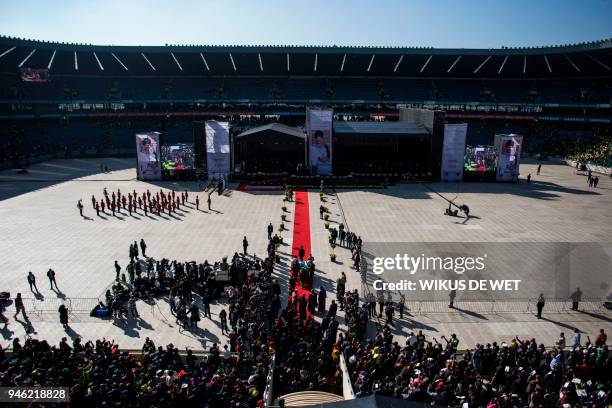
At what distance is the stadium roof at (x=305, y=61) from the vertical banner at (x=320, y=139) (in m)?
26.1

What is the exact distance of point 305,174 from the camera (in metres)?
45.4

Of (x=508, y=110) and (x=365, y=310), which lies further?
(x=508, y=110)

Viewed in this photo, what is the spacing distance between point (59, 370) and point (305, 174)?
3502 cm

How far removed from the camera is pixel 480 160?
1984 inches

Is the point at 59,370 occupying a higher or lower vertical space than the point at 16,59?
lower

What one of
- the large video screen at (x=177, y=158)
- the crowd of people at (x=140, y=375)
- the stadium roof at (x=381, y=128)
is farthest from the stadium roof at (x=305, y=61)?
the crowd of people at (x=140, y=375)

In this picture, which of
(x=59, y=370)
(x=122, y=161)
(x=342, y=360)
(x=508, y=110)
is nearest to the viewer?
(x=59, y=370)

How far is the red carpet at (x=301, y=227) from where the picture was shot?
2460cm

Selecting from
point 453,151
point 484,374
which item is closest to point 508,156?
point 453,151

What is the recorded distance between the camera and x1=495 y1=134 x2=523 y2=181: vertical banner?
4372 centimetres

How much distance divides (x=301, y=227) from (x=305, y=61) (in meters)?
47.7

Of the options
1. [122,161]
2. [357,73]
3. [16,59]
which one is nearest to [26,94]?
[16,59]

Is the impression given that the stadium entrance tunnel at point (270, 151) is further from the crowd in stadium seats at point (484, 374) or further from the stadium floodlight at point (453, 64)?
the stadium floodlight at point (453, 64)

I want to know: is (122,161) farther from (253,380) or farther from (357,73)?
(253,380)
